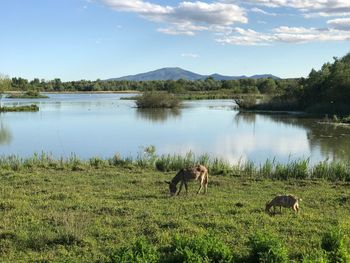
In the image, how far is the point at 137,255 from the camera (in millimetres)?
6258

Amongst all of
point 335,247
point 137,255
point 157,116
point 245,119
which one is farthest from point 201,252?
point 157,116

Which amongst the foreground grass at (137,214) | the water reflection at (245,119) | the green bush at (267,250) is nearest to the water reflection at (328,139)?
the water reflection at (245,119)

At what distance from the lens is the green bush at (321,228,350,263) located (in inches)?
251

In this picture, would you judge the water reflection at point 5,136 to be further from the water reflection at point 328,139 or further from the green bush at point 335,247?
the green bush at point 335,247

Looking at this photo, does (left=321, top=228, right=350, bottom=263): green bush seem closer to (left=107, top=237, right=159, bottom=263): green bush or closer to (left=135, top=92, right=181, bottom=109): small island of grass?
(left=107, top=237, right=159, bottom=263): green bush

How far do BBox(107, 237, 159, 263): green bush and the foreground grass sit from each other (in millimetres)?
559

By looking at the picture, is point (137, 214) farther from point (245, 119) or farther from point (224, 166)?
point (245, 119)

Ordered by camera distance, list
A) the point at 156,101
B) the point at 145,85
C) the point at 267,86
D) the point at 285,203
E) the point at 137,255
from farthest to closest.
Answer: the point at 145,85
the point at 267,86
the point at 156,101
the point at 285,203
the point at 137,255

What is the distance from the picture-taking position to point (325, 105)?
198ft

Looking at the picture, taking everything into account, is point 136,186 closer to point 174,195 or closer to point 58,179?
point 174,195

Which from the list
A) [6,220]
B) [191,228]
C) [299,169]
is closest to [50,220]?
[6,220]

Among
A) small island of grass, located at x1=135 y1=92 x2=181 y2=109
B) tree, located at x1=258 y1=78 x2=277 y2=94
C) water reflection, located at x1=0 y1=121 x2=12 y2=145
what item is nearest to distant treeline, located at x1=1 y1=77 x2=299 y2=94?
tree, located at x1=258 y1=78 x2=277 y2=94

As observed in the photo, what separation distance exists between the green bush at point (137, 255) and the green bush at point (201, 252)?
0.32 metres

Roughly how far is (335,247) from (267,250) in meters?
1.21
